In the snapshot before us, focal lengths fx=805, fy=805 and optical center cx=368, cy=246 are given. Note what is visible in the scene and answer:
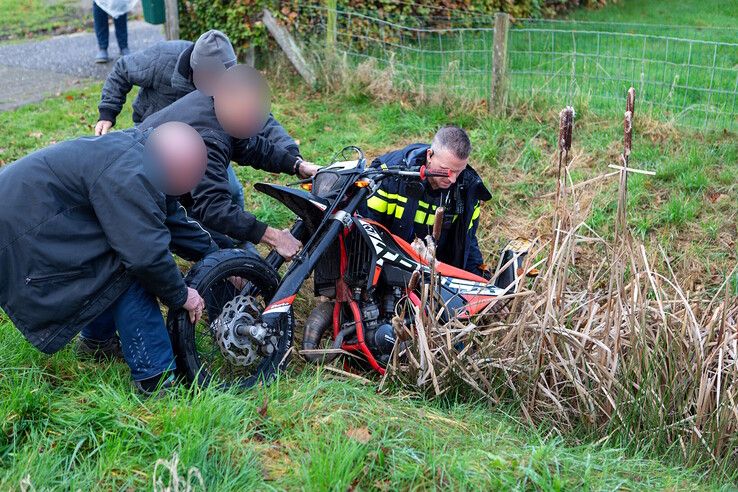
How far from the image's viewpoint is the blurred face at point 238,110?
14.5ft

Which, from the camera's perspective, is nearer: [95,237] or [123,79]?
[95,237]

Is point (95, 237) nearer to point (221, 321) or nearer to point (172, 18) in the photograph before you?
point (221, 321)

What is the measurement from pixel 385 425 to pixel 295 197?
136cm

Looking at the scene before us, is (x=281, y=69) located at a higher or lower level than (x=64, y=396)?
higher

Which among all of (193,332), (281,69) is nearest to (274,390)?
(193,332)

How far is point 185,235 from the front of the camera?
4320 mm

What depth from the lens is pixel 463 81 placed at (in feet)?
27.0

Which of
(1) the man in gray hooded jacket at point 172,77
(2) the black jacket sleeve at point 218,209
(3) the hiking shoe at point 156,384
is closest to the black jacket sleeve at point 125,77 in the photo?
(1) the man in gray hooded jacket at point 172,77

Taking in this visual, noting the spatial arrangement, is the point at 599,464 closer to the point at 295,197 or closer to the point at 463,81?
the point at 295,197

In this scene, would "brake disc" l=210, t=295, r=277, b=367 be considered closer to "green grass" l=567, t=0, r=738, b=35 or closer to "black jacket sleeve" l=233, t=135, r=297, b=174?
"black jacket sleeve" l=233, t=135, r=297, b=174

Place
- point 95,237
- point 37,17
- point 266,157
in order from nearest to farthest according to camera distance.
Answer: point 95,237, point 266,157, point 37,17

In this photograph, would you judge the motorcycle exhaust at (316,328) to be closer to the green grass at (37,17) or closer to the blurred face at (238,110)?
the blurred face at (238,110)

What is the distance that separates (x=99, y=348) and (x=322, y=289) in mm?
1215

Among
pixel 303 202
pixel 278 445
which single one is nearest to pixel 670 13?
pixel 303 202
